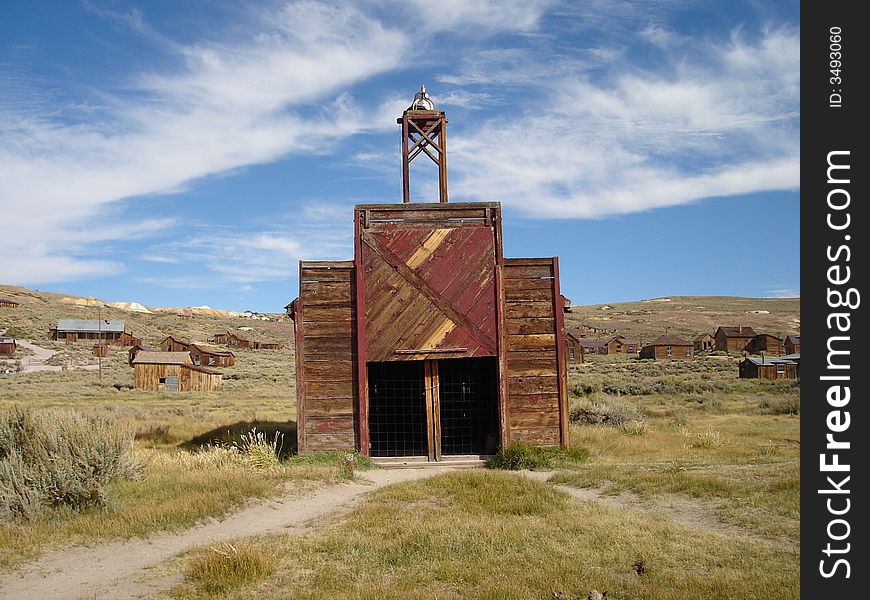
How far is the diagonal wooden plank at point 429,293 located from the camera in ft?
43.5

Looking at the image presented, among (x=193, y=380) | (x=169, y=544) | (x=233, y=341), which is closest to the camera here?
(x=169, y=544)

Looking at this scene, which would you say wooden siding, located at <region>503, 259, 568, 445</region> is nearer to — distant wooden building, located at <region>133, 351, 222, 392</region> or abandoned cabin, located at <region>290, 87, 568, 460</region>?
abandoned cabin, located at <region>290, 87, 568, 460</region>

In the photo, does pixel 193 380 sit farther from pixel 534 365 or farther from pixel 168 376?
pixel 534 365

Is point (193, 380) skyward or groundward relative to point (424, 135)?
groundward

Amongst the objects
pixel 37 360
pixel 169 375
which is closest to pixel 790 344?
pixel 169 375

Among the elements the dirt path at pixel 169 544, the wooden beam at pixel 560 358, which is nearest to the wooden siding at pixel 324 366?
the dirt path at pixel 169 544

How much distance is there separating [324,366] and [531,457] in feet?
14.5

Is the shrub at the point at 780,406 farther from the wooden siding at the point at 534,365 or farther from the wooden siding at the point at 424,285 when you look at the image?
the wooden siding at the point at 424,285

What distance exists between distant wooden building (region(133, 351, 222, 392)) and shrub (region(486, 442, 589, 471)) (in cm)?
3094

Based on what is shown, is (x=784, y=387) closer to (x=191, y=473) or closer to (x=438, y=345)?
(x=438, y=345)

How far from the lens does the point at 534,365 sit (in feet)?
44.0

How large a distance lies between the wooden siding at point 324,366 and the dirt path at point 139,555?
2.61m

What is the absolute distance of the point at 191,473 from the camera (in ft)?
37.1

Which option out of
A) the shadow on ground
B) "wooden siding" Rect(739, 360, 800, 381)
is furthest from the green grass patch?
"wooden siding" Rect(739, 360, 800, 381)
